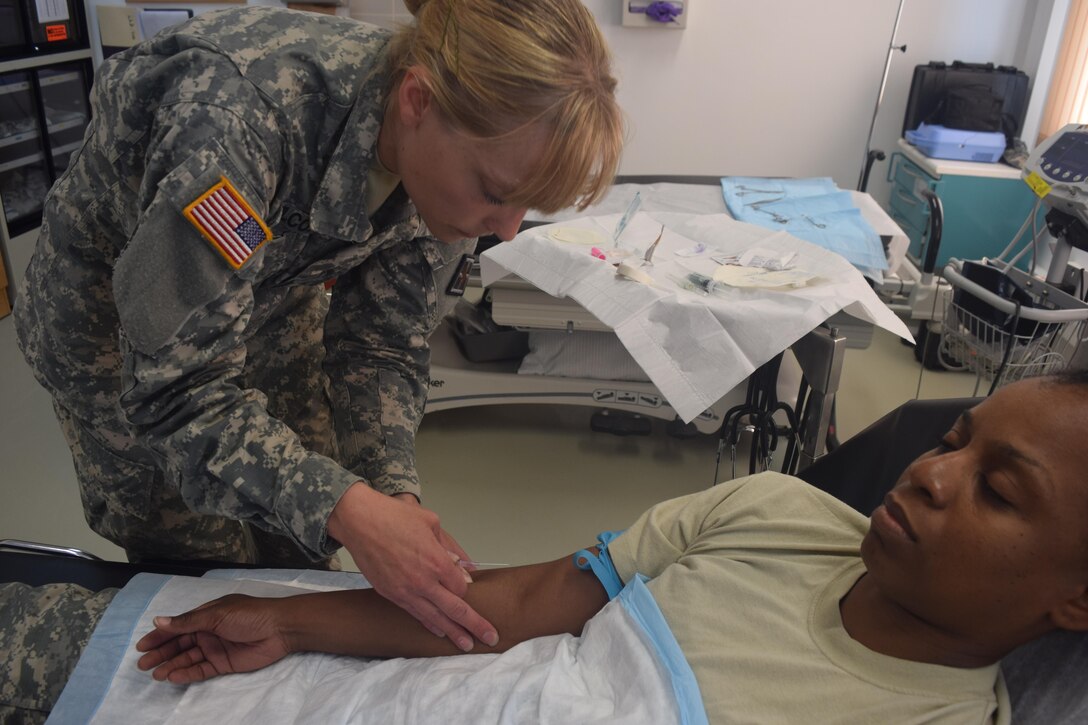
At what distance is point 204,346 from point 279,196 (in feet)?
0.73

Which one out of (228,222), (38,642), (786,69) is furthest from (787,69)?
(38,642)

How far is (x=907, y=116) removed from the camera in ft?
13.1

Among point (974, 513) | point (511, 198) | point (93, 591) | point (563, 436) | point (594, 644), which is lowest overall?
point (563, 436)

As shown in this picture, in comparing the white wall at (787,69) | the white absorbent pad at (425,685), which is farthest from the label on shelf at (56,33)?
the white absorbent pad at (425,685)

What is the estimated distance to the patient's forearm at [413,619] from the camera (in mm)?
1155

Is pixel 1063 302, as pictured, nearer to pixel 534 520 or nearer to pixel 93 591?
pixel 534 520

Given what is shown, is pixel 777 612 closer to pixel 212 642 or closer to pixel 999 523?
pixel 999 523

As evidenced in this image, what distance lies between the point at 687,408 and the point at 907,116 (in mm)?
2930

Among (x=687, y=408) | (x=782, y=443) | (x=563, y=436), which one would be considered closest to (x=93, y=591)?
(x=687, y=408)

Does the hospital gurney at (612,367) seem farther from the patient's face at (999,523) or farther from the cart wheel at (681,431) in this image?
the patient's face at (999,523)

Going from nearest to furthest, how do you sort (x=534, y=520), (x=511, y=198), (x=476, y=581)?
(x=511, y=198) < (x=476, y=581) < (x=534, y=520)

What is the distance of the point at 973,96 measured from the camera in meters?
3.66

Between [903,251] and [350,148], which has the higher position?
[350,148]

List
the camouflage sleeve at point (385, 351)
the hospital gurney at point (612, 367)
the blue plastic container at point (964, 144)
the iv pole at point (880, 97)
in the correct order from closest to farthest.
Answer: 1. the camouflage sleeve at point (385, 351)
2. the hospital gurney at point (612, 367)
3. the blue plastic container at point (964, 144)
4. the iv pole at point (880, 97)
